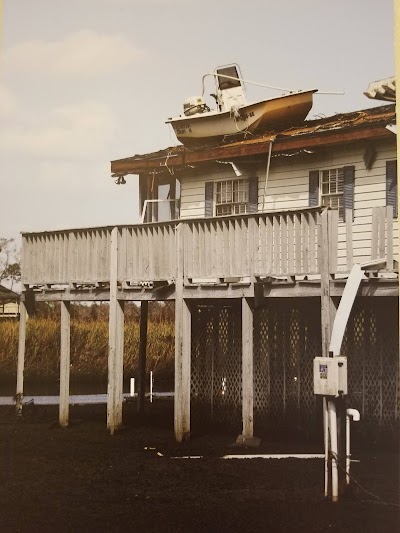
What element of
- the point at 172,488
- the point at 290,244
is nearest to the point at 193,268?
the point at 290,244

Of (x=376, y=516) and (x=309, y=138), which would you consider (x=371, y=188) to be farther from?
(x=376, y=516)

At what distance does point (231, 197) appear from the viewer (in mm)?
18969

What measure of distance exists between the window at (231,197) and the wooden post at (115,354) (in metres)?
3.87

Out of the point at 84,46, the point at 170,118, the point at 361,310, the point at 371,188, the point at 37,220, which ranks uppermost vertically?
the point at 170,118

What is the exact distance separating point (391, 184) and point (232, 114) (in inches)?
183

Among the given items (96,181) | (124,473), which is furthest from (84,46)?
(124,473)

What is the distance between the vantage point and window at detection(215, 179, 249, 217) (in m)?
18.8

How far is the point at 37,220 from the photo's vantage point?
46.9ft

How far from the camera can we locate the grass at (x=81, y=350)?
32.1m

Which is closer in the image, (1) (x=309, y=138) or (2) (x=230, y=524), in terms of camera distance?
(2) (x=230, y=524)

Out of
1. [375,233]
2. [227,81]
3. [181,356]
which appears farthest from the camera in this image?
[227,81]

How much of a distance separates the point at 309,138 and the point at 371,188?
1727 millimetres

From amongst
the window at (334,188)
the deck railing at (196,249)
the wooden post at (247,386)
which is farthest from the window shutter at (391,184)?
the wooden post at (247,386)

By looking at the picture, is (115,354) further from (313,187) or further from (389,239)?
(389,239)
